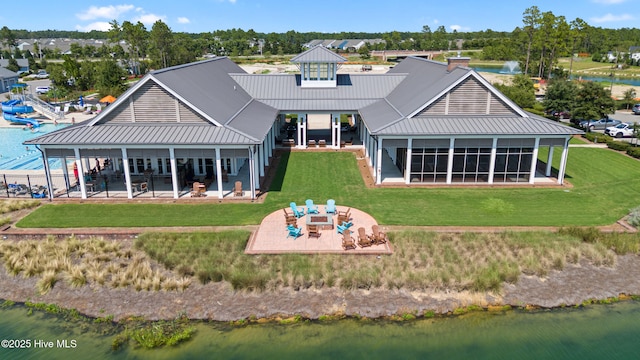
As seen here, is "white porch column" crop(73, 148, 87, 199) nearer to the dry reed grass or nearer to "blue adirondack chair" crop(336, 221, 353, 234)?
the dry reed grass

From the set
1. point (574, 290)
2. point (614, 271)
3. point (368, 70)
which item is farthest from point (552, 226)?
point (368, 70)

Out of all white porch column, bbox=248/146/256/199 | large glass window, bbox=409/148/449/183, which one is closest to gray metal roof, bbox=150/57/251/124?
white porch column, bbox=248/146/256/199

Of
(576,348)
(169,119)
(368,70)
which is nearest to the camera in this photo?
(576,348)

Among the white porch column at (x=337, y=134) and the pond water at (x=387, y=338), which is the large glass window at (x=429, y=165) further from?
the pond water at (x=387, y=338)

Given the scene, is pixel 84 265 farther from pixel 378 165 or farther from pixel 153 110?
pixel 378 165

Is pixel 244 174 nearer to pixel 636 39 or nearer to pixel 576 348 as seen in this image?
pixel 576 348

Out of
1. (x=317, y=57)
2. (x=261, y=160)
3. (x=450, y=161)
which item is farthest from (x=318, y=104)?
(x=450, y=161)
